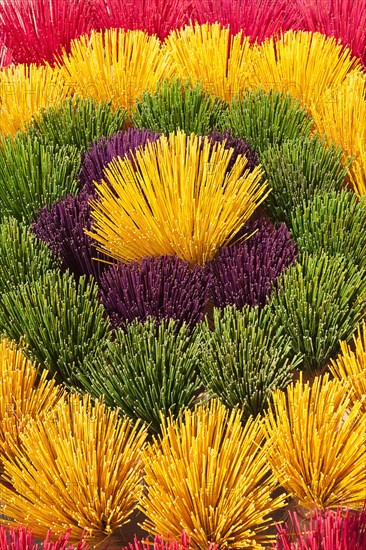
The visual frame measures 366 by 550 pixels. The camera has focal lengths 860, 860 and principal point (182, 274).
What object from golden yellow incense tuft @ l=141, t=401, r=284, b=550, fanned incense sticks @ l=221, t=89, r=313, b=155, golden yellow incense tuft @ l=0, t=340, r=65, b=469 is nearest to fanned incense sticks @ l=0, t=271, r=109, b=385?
golden yellow incense tuft @ l=0, t=340, r=65, b=469

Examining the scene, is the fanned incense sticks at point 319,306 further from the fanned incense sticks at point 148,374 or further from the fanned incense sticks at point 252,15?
the fanned incense sticks at point 252,15

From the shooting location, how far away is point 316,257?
2.15 feet

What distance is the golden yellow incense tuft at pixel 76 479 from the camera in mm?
516

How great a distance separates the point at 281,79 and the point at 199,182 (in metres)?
0.23

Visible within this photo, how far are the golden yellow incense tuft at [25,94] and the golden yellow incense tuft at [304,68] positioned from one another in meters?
0.20

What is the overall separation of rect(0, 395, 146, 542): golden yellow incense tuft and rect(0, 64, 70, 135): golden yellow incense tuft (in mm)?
388

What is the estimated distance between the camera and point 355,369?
1.90 feet

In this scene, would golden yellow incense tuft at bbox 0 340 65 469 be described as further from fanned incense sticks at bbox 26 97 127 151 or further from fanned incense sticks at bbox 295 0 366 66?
fanned incense sticks at bbox 295 0 366 66

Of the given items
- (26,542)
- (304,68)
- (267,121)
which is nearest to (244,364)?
(26,542)

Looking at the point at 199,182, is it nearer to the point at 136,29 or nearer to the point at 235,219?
the point at 235,219

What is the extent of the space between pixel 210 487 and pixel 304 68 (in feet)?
1.69

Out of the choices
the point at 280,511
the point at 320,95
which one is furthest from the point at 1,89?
the point at 280,511

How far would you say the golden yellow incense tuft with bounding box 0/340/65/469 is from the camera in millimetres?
565

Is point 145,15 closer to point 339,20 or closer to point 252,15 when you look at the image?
point 252,15
